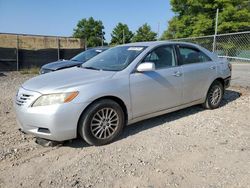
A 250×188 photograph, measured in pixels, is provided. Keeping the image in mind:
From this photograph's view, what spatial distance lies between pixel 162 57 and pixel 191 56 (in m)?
0.84

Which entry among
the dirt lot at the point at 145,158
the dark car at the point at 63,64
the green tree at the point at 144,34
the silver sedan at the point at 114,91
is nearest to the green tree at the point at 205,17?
the green tree at the point at 144,34

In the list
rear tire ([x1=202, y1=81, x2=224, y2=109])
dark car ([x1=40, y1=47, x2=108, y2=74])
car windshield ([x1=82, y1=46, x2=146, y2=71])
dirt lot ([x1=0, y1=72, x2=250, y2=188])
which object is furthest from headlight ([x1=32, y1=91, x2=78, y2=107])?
dark car ([x1=40, y1=47, x2=108, y2=74])

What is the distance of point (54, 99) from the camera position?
3527 mm

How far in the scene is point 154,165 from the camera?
10.9 ft

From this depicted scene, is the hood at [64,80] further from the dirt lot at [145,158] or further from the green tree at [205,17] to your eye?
the green tree at [205,17]

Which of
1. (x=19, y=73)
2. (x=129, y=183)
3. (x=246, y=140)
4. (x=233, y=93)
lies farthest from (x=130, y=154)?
(x=19, y=73)

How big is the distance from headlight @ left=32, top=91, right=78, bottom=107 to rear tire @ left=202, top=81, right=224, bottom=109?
3240 mm

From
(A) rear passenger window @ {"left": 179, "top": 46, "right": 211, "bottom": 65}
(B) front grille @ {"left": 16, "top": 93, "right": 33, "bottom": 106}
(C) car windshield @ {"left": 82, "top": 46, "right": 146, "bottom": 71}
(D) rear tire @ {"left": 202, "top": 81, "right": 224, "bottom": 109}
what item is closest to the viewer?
(B) front grille @ {"left": 16, "top": 93, "right": 33, "bottom": 106}

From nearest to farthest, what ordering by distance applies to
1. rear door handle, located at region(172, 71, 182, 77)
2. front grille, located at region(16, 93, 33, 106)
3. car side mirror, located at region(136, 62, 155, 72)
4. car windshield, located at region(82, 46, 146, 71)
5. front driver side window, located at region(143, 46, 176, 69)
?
front grille, located at region(16, 93, 33, 106)
car side mirror, located at region(136, 62, 155, 72)
car windshield, located at region(82, 46, 146, 71)
front driver side window, located at region(143, 46, 176, 69)
rear door handle, located at region(172, 71, 182, 77)

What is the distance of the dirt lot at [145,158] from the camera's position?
300 centimetres

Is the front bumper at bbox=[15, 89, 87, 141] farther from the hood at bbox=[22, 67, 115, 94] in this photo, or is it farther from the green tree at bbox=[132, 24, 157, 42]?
the green tree at bbox=[132, 24, 157, 42]

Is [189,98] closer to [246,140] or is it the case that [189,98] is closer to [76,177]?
[246,140]

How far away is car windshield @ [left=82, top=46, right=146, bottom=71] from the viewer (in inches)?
171

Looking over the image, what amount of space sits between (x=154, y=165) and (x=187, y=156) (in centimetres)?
54
